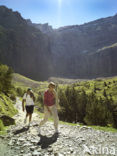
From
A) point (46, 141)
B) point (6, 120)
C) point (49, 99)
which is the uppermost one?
point (49, 99)

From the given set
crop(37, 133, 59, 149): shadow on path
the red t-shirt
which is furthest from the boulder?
the red t-shirt

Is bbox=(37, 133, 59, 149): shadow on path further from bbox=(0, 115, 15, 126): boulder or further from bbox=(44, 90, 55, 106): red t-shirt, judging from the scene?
bbox=(0, 115, 15, 126): boulder

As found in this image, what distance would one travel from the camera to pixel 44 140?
26.7 ft

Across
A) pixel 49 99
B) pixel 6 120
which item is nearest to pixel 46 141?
pixel 49 99

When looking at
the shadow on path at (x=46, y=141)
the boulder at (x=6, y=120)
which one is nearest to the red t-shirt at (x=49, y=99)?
the shadow on path at (x=46, y=141)

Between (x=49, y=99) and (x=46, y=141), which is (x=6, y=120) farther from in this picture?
(x=46, y=141)

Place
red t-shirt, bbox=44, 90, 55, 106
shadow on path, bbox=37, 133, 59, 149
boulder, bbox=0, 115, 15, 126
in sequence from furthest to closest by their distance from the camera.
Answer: boulder, bbox=0, 115, 15, 126 → red t-shirt, bbox=44, 90, 55, 106 → shadow on path, bbox=37, 133, 59, 149

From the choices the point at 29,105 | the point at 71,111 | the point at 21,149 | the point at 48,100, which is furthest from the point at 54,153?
the point at 71,111

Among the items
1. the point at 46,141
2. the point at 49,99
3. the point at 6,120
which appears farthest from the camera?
the point at 6,120

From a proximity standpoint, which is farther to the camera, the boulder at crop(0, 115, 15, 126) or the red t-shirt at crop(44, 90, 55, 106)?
the boulder at crop(0, 115, 15, 126)

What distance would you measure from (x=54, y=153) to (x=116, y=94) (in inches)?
5088

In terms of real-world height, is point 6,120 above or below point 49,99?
below

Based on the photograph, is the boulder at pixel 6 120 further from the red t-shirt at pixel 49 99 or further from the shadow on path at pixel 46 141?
the red t-shirt at pixel 49 99

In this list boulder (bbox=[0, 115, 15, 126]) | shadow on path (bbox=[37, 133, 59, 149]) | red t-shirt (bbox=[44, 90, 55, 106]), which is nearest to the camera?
shadow on path (bbox=[37, 133, 59, 149])
